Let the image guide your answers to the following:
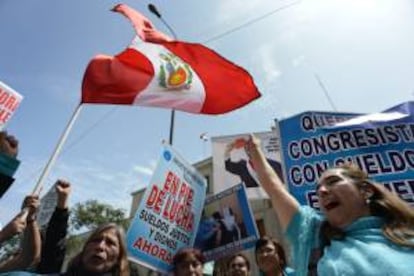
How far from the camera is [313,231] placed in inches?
77.9

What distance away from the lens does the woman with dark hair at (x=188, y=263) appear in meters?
3.63

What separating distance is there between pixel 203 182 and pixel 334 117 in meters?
1.86

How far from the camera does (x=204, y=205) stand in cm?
467

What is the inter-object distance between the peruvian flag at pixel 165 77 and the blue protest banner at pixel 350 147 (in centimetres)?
114

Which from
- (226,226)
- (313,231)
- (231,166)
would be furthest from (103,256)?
(231,166)

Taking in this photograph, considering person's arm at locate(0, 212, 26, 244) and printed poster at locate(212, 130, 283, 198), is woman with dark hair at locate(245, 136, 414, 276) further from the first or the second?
printed poster at locate(212, 130, 283, 198)

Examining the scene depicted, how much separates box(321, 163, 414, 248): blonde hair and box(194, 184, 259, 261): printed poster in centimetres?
216

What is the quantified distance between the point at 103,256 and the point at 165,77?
125 inches

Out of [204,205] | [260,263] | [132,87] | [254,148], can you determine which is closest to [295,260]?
[254,148]

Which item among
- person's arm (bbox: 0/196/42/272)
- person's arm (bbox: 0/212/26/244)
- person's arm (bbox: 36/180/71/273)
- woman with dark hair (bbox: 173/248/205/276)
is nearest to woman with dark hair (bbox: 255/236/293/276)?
woman with dark hair (bbox: 173/248/205/276)

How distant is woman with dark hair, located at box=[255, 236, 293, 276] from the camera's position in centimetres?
361

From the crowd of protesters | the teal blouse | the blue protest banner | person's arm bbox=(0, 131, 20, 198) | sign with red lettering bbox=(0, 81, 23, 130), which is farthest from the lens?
sign with red lettering bbox=(0, 81, 23, 130)

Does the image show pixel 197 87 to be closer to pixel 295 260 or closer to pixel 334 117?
pixel 334 117

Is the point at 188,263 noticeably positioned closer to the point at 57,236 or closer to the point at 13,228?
the point at 57,236
